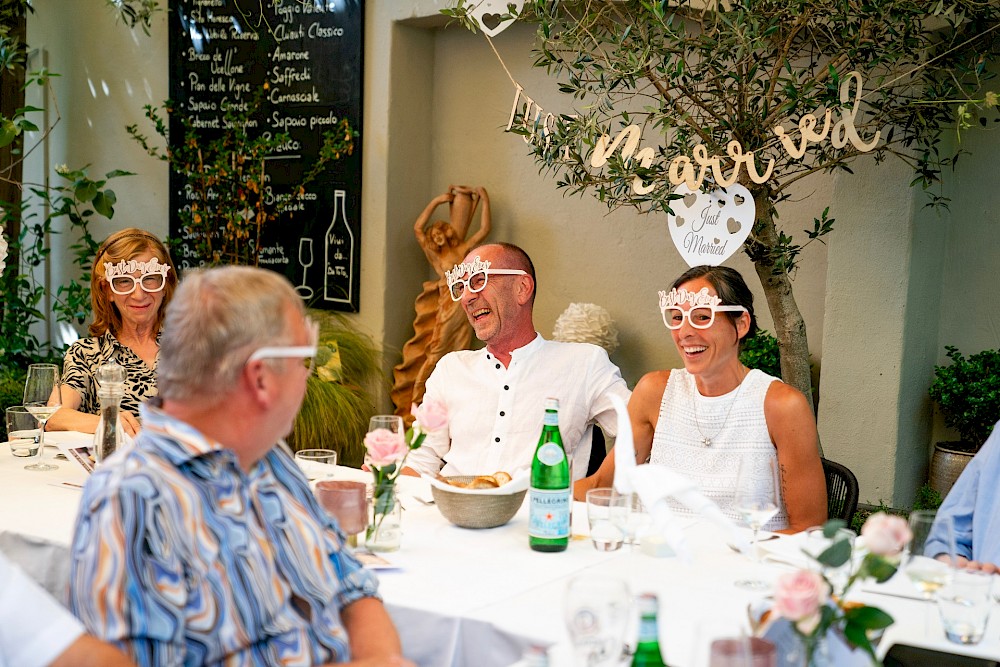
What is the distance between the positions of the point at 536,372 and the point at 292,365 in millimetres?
2016

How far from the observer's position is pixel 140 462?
158cm

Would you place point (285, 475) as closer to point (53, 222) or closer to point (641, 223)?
point (641, 223)

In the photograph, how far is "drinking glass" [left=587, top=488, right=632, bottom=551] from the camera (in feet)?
7.70

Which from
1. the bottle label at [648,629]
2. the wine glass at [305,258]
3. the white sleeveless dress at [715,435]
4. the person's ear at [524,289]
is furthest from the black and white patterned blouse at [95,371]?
the bottle label at [648,629]

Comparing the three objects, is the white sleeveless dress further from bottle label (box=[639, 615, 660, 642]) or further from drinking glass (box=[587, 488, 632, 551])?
bottle label (box=[639, 615, 660, 642])

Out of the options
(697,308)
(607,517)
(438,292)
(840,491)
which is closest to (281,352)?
(607,517)

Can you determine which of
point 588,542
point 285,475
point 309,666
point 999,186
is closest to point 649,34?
point 999,186

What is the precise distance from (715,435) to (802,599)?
174 centimetres

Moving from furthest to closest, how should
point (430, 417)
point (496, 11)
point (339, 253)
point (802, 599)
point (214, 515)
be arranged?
point (339, 253) < point (496, 11) < point (430, 417) < point (214, 515) < point (802, 599)

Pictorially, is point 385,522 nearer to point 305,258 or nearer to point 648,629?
point 648,629

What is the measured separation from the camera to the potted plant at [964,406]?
156 inches

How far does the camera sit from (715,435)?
10.2ft

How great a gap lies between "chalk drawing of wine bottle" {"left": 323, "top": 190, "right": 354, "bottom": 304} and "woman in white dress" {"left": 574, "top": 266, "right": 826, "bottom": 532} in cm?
260

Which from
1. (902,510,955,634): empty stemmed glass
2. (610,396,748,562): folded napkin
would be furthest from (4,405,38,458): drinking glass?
(902,510,955,634): empty stemmed glass
